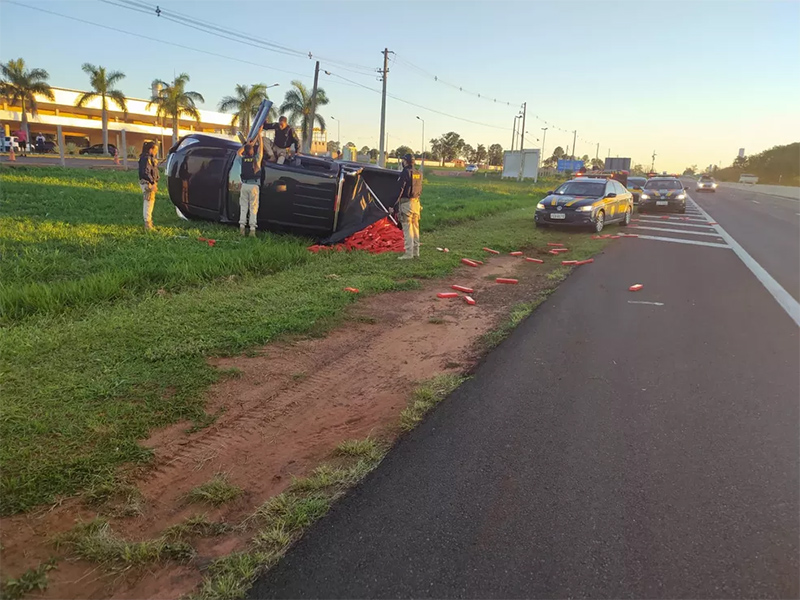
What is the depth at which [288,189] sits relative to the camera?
995cm

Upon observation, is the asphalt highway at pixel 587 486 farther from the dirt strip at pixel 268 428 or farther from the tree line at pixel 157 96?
the tree line at pixel 157 96

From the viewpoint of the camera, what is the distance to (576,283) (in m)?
8.66

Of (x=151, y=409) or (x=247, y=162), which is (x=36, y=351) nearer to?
(x=151, y=409)

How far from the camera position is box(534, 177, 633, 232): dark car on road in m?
15.3

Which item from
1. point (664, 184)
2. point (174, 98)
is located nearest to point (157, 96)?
point (174, 98)

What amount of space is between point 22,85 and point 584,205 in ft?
175

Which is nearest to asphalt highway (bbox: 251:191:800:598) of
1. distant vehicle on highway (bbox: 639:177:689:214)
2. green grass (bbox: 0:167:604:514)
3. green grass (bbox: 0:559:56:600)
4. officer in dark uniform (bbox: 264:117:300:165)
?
green grass (bbox: 0:559:56:600)

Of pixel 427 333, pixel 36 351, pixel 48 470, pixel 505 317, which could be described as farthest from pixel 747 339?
pixel 36 351

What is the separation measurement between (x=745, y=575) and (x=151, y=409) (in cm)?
364

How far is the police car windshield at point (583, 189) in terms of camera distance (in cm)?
1629

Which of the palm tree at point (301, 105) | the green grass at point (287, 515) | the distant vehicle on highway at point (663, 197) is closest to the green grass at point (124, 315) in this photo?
the green grass at point (287, 515)

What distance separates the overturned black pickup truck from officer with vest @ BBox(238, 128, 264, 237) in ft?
0.55

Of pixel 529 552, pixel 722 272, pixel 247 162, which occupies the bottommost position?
pixel 529 552

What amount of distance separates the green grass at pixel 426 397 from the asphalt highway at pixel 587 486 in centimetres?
10
